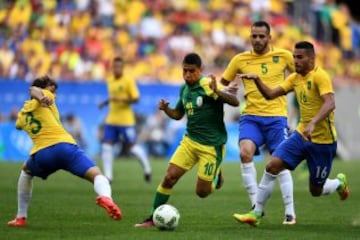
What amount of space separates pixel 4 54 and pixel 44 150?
21.5 m

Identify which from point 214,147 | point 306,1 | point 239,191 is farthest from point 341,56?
point 214,147

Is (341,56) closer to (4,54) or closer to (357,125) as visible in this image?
(357,125)

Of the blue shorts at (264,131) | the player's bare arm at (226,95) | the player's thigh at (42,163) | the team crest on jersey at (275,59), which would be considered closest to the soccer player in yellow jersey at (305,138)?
the player's bare arm at (226,95)

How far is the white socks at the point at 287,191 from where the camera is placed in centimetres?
1324

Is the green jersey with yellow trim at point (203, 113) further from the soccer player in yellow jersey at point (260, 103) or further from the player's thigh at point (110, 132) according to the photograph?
the player's thigh at point (110, 132)

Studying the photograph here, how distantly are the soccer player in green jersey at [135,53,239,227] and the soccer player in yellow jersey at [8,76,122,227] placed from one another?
1.04 m

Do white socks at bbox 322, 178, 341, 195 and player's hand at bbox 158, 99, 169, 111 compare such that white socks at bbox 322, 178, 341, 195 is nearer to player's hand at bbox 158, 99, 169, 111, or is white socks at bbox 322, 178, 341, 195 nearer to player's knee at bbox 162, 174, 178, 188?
player's knee at bbox 162, 174, 178, 188

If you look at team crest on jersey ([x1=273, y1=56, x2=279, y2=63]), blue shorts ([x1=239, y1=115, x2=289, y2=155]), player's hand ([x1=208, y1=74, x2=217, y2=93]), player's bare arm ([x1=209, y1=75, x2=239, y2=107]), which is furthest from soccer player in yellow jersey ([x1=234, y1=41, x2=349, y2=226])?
team crest on jersey ([x1=273, y1=56, x2=279, y2=63])

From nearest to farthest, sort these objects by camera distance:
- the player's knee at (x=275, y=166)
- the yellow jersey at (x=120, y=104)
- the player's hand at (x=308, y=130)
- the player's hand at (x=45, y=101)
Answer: the player's hand at (x=308, y=130), the player's hand at (x=45, y=101), the player's knee at (x=275, y=166), the yellow jersey at (x=120, y=104)

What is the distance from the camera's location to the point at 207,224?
13.0 meters

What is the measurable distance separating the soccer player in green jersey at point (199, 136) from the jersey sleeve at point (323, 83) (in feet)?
4.14

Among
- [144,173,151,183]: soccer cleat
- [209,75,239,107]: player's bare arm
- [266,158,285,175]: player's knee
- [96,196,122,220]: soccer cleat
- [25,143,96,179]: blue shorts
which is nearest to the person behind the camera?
[96,196,122,220]: soccer cleat

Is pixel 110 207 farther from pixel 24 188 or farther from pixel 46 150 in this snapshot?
pixel 24 188

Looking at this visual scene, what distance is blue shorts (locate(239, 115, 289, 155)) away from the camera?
14148 mm
